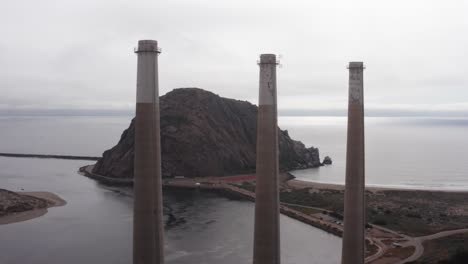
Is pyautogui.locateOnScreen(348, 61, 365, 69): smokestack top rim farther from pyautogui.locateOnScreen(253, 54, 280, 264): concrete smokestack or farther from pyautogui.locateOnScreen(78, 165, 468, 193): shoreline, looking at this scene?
pyautogui.locateOnScreen(78, 165, 468, 193): shoreline

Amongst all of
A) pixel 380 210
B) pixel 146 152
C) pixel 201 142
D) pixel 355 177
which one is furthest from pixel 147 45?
pixel 201 142

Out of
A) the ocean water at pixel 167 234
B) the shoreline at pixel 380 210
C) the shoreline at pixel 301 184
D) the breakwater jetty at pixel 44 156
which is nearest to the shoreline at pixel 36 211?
the ocean water at pixel 167 234

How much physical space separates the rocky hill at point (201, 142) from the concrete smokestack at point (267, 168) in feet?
247

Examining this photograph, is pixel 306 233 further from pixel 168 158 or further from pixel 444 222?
pixel 168 158

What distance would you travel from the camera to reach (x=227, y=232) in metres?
57.2

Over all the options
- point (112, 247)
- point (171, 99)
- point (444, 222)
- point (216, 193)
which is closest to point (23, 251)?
point (112, 247)

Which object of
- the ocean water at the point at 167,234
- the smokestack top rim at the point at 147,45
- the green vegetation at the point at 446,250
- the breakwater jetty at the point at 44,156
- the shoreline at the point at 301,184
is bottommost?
the ocean water at the point at 167,234

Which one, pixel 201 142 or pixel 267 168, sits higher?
pixel 201 142

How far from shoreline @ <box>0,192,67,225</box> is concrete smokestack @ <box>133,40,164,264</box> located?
41.6m

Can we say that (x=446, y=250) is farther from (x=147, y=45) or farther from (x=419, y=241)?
(x=147, y=45)

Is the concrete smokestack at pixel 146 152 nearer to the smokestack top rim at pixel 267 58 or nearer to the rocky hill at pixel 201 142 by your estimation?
the smokestack top rim at pixel 267 58

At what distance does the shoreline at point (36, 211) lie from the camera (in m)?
62.0

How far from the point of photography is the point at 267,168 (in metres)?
29.2

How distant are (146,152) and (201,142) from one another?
84212 millimetres
